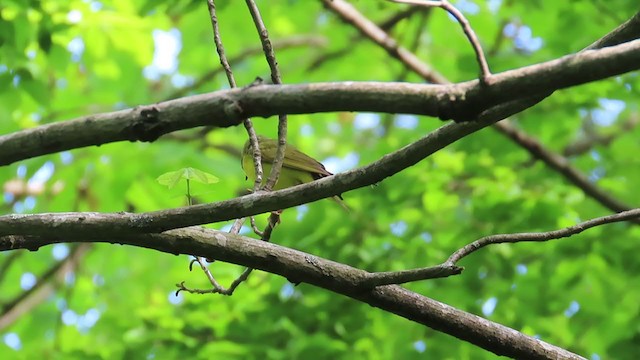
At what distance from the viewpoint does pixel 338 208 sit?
6.90 metres

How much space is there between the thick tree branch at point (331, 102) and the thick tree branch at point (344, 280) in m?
0.70

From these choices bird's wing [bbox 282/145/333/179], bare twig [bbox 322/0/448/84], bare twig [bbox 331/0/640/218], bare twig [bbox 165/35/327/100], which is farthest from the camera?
bare twig [bbox 165/35/327/100]

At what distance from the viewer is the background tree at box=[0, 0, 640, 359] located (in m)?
5.13

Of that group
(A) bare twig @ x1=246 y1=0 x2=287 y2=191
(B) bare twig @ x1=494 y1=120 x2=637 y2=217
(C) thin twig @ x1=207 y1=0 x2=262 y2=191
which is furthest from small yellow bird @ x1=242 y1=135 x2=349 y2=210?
(B) bare twig @ x1=494 y1=120 x2=637 y2=217

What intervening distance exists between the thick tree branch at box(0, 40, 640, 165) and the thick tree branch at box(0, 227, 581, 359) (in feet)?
2.29

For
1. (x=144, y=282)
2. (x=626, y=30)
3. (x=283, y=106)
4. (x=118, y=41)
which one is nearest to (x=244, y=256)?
(x=283, y=106)

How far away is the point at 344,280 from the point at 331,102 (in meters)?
1.05

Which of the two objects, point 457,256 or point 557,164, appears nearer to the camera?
point 457,256

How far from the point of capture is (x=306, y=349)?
15.6ft

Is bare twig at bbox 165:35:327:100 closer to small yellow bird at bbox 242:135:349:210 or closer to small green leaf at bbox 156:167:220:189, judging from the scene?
small yellow bird at bbox 242:135:349:210

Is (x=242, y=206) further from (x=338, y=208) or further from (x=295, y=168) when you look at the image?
(x=338, y=208)

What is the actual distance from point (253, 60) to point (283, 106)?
807 cm

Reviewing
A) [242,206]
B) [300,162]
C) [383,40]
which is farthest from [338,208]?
[242,206]

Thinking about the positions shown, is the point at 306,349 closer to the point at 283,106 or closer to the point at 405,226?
the point at 405,226
